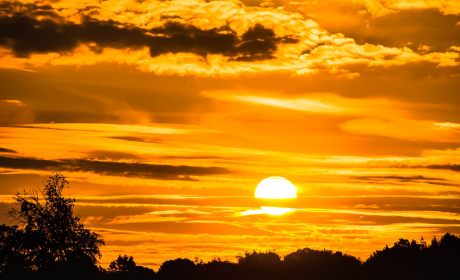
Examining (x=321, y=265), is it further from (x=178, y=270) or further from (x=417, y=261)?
(x=178, y=270)

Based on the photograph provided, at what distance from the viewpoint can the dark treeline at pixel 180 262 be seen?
67.9 metres

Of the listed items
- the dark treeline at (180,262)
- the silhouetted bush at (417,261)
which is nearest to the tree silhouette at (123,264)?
the dark treeline at (180,262)

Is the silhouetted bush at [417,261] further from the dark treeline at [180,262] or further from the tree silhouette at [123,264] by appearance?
the tree silhouette at [123,264]

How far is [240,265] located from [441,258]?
32902 millimetres

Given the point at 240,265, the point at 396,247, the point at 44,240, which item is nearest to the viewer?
the point at 44,240

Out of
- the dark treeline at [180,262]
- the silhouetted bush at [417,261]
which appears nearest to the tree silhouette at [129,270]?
the dark treeline at [180,262]

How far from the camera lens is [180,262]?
111 metres

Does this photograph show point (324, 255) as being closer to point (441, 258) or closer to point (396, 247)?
point (396, 247)

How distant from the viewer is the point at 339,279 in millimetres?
101125

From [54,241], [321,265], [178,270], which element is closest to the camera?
[54,241]

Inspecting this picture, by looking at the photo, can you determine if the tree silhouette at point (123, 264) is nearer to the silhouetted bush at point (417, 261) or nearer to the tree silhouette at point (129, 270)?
the tree silhouette at point (129, 270)

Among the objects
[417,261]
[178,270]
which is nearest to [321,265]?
[417,261]

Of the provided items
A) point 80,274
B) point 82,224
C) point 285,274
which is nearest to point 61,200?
point 82,224

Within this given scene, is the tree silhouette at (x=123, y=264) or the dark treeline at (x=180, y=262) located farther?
the tree silhouette at (x=123, y=264)
